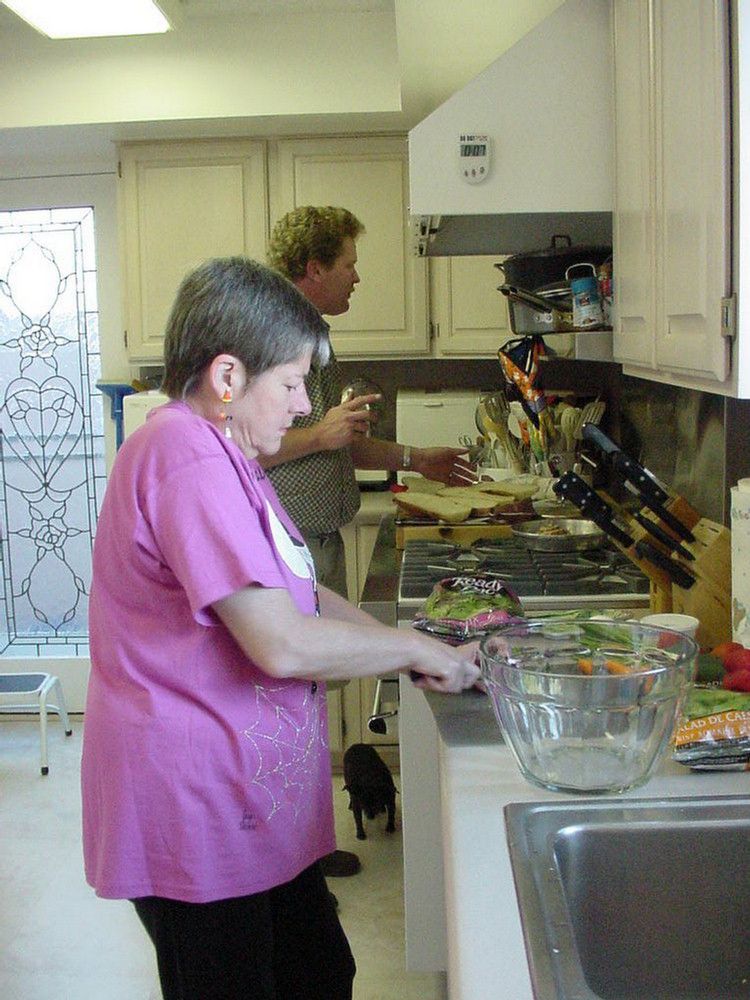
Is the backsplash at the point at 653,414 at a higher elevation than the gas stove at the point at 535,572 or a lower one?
higher

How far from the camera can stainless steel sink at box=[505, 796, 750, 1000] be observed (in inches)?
41.2

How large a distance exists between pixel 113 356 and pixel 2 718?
1.47 meters

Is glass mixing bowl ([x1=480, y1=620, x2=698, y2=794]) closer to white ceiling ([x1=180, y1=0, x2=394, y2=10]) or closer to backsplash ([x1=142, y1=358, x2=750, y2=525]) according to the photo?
backsplash ([x1=142, y1=358, x2=750, y2=525])

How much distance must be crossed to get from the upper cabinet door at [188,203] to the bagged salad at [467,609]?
2.36 metres

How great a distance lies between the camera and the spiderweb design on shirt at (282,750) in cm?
139

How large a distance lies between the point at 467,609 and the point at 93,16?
87.2 inches

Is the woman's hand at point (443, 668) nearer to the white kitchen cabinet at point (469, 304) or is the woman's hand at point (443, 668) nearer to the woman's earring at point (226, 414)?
the woman's earring at point (226, 414)

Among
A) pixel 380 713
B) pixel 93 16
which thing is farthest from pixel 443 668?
pixel 93 16

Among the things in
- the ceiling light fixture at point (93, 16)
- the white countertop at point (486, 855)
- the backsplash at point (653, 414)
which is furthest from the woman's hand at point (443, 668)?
the ceiling light fixture at point (93, 16)

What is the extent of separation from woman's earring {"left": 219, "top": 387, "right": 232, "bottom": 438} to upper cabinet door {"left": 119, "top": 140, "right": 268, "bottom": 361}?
102 inches

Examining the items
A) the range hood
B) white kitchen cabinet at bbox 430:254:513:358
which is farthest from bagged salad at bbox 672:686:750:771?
white kitchen cabinet at bbox 430:254:513:358

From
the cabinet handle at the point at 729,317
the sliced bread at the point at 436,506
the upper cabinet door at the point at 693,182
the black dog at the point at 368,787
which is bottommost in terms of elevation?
the black dog at the point at 368,787

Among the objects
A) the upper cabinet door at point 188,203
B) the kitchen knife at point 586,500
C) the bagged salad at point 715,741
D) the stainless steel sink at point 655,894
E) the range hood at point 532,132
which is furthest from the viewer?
the upper cabinet door at point 188,203

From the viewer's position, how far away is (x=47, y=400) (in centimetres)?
432
